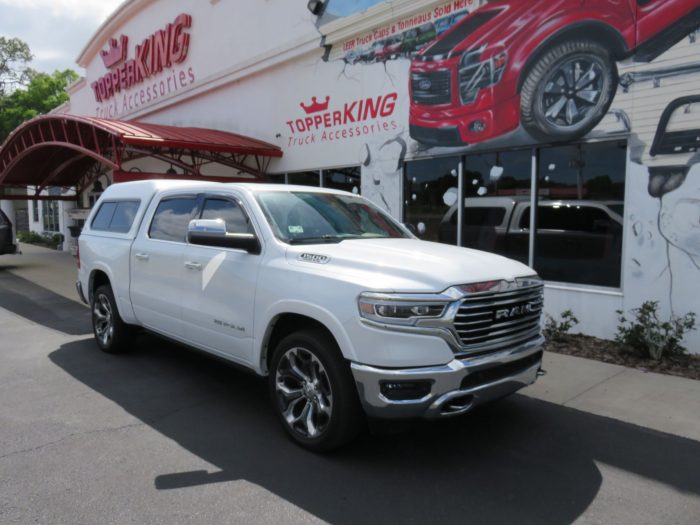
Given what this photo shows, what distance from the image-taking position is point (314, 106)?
11.2 meters

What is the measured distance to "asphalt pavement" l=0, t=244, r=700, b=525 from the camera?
10.0ft

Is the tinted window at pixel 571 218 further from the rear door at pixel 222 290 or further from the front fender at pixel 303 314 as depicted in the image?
the front fender at pixel 303 314

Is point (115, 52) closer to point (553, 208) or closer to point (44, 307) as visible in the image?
point (44, 307)

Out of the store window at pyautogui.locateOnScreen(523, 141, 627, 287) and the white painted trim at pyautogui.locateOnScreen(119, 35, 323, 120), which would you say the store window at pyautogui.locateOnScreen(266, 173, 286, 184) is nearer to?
the white painted trim at pyautogui.locateOnScreen(119, 35, 323, 120)

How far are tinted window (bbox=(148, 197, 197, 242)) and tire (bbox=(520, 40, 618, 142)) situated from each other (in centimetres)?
491

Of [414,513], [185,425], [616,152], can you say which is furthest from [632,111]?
[185,425]

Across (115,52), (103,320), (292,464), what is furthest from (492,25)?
(115,52)

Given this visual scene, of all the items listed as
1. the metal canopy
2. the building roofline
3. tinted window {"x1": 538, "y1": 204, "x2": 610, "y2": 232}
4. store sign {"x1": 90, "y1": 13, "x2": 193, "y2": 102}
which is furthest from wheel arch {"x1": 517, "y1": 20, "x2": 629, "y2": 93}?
the building roofline

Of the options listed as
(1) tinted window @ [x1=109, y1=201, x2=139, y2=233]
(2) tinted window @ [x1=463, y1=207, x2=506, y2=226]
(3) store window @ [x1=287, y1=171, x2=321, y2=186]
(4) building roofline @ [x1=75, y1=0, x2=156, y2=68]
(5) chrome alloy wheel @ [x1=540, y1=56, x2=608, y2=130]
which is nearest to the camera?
(1) tinted window @ [x1=109, y1=201, x2=139, y2=233]

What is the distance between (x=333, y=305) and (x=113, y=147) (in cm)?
930

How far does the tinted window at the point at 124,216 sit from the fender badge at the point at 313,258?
2.91 meters

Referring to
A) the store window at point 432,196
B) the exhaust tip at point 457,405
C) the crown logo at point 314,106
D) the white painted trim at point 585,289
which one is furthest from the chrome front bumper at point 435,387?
the crown logo at point 314,106

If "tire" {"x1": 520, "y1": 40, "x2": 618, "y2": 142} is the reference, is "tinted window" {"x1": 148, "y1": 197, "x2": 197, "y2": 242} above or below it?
below

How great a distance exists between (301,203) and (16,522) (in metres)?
2.99
